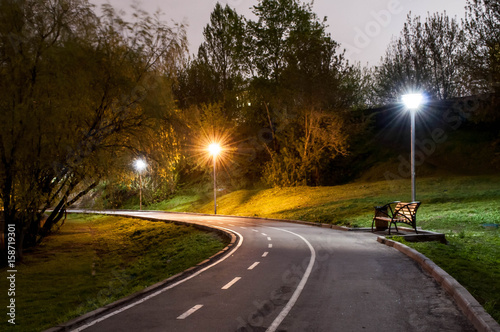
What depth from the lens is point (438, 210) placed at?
77.1ft

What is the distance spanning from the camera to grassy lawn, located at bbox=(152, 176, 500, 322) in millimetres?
9641

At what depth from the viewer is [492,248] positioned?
1258cm

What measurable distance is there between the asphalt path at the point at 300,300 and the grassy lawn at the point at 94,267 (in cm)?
176

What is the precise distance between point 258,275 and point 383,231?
10020 mm

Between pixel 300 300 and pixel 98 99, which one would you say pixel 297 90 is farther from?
pixel 300 300

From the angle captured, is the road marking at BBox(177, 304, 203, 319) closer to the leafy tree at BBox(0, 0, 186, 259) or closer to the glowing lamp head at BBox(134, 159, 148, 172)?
the leafy tree at BBox(0, 0, 186, 259)

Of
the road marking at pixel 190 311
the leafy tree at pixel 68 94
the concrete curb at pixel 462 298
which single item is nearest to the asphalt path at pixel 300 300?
the road marking at pixel 190 311

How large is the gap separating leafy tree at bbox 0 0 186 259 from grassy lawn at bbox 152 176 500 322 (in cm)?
1189

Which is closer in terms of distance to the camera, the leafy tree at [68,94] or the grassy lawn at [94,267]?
the grassy lawn at [94,267]

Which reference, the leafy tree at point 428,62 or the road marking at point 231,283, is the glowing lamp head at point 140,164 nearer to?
the road marking at point 231,283

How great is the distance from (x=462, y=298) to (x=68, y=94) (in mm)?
13715

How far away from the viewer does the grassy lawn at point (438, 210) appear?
9641 mm

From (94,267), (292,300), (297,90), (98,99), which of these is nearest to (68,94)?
(98,99)

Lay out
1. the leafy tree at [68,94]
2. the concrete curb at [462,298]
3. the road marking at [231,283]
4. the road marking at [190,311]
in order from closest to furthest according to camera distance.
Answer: the concrete curb at [462,298] < the road marking at [190,311] < the road marking at [231,283] < the leafy tree at [68,94]
